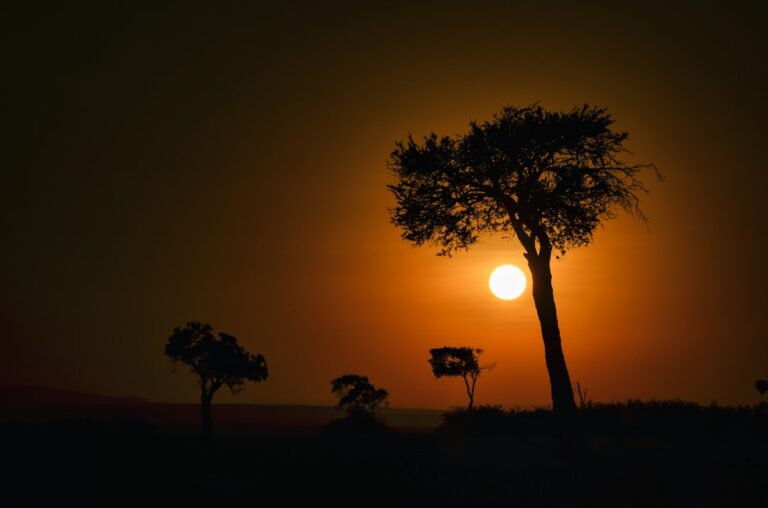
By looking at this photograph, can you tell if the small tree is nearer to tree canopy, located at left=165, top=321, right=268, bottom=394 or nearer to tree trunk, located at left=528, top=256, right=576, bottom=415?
tree trunk, located at left=528, top=256, right=576, bottom=415

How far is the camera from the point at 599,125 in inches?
1130

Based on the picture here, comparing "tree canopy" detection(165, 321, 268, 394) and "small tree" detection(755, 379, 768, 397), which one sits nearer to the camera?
"small tree" detection(755, 379, 768, 397)

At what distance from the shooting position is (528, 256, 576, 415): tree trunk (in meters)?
25.5

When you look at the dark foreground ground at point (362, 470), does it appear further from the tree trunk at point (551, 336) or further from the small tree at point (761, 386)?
the small tree at point (761, 386)

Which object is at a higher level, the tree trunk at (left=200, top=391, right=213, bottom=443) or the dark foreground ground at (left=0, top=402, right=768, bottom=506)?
the tree trunk at (left=200, top=391, right=213, bottom=443)

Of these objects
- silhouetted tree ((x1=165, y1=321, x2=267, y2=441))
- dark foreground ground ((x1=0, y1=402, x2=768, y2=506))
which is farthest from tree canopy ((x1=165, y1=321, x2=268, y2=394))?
dark foreground ground ((x1=0, y1=402, x2=768, y2=506))

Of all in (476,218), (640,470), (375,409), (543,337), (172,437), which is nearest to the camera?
(640,470)

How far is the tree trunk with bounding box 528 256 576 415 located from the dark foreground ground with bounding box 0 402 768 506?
5.18 ft

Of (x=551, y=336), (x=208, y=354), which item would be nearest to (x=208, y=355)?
(x=208, y=354)

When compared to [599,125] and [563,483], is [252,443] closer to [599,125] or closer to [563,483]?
[563,483]

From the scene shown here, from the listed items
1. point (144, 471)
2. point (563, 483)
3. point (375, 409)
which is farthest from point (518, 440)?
point (375, 409)

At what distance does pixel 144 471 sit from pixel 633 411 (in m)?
25.4

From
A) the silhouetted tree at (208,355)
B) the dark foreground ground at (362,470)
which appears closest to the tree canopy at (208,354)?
the silhouetted tree at (208,355)

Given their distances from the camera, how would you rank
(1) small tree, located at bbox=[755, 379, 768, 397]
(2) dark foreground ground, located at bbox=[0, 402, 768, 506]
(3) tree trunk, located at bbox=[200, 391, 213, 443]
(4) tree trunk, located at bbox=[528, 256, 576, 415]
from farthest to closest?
(3) tree trunk, located at bbox=[200, 391, 213, 443] < (1) small tree, located at bbox=[755, 379, 768, 397] < (4) tree trunk, located at bbox=[528, 256, 576, 415] < (2) dark foreground ground, located at bbox=[0, 402, 768, 506]
